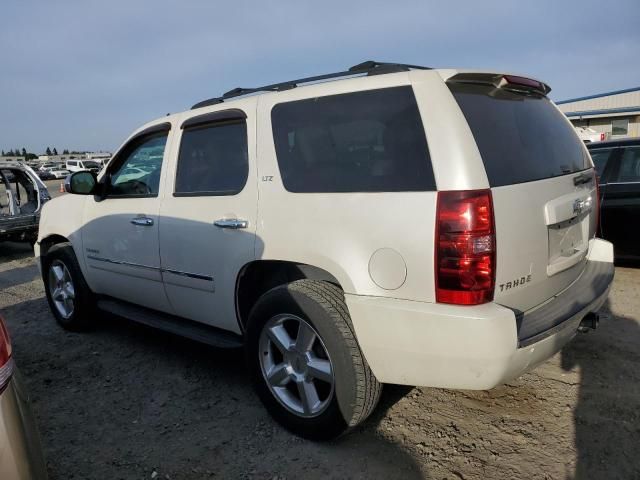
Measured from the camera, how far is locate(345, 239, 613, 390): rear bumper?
6.79ft

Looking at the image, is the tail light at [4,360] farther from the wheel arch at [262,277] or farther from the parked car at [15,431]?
the wheel arch at [262,277]

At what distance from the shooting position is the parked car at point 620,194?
5500mm

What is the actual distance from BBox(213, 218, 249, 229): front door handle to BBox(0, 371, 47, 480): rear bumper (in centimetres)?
139

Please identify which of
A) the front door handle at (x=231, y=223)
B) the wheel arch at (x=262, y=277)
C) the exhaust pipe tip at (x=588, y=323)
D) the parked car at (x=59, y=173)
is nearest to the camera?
the exhaust pipe tip at (x=588, y=323)

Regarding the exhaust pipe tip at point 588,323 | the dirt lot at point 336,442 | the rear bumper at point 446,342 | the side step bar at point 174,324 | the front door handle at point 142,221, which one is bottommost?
the dirt lot at point 336,442

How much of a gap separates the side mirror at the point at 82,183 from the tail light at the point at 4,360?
92.5 inches

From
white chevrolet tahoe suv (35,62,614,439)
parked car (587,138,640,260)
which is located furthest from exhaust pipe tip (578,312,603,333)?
parked car (587,138,640,260)

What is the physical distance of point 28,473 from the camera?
159 cm

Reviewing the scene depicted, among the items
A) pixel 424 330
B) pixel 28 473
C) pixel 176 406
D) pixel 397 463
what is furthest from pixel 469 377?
pixel 176 406

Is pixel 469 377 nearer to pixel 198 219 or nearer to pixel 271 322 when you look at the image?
pixel 271 322

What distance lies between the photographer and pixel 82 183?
3.89 metres

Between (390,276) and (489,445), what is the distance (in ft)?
3.87

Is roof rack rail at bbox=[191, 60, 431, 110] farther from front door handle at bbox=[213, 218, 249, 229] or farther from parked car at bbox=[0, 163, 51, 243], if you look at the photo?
parked car at bbox=[0, 163, 51, 243]

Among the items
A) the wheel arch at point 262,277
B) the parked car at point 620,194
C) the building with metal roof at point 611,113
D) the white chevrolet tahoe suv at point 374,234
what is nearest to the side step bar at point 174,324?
the white chevrolet tahoe suv at point 374,234
